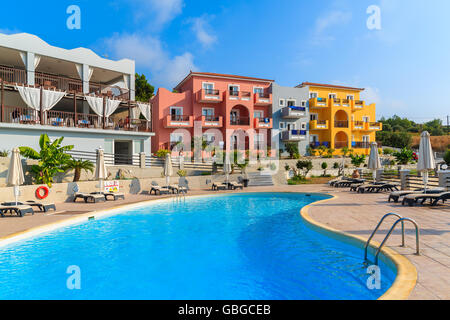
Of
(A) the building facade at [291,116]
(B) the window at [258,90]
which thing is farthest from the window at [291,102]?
(B) the window at [258,90]

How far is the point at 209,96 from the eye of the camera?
33.0 meters

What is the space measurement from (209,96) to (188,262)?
91.5 feet

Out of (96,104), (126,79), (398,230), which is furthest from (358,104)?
(398,230)

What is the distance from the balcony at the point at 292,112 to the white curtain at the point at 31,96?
26.6 m

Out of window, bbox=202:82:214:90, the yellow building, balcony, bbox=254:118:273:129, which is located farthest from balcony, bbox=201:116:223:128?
the yellow building

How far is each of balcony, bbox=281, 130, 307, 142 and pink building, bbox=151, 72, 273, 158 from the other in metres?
2.03

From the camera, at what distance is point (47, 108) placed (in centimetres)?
2077

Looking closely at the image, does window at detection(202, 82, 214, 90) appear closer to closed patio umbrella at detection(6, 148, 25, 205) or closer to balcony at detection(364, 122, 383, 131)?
balcony at detection(364, 122, 383, 131)

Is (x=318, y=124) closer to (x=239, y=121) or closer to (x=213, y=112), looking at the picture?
(x=239, y=121)

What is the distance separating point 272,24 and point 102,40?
18.1 m

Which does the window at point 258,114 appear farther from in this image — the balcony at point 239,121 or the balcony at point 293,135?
the balcony at point 293,135

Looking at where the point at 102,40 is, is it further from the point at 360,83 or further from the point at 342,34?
the point at 360,83

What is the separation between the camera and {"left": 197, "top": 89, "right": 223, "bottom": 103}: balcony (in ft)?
107

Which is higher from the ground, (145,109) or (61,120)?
(145,109)
